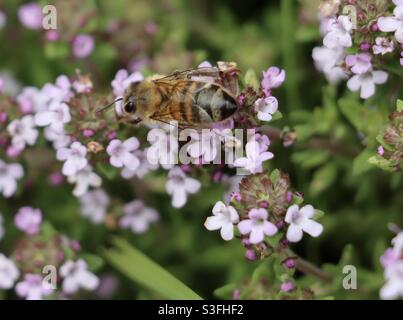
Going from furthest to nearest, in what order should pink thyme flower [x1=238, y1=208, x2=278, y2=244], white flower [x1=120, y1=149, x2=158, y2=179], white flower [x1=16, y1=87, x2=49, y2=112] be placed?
white flower [x1=16, y1=87, x2=49, y2=112] < white flower [x1=120, y1=149, x2=158, y2=179] < pink thyme flower [x1=238, y1=208, x2=278, y2=244]

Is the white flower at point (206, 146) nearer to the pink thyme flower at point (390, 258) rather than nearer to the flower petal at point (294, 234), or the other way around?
the flower petal at point (294, 234)

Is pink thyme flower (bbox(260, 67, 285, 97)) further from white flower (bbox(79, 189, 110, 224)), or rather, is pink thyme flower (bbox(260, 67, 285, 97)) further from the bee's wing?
white flower (bbox(79, 189, 110, 224))

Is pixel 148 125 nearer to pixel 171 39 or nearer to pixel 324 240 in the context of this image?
pixel 171 39

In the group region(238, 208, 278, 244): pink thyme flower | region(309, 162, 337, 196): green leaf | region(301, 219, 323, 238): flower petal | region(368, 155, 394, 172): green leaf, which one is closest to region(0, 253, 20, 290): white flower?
region(238, 208, 278, 244): pink thyme flower

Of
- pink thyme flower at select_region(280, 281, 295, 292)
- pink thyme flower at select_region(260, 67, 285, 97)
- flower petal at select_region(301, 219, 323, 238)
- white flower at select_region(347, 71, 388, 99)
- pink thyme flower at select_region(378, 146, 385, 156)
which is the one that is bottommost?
pink thyme flower at select_region(280, 281, 295, 292)

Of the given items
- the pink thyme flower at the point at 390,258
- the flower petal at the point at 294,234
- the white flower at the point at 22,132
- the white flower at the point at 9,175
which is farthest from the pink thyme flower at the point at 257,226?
the white flower at the point at 9,175

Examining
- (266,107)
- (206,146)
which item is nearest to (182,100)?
(206,146)

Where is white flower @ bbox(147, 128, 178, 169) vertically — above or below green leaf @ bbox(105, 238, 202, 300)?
above
